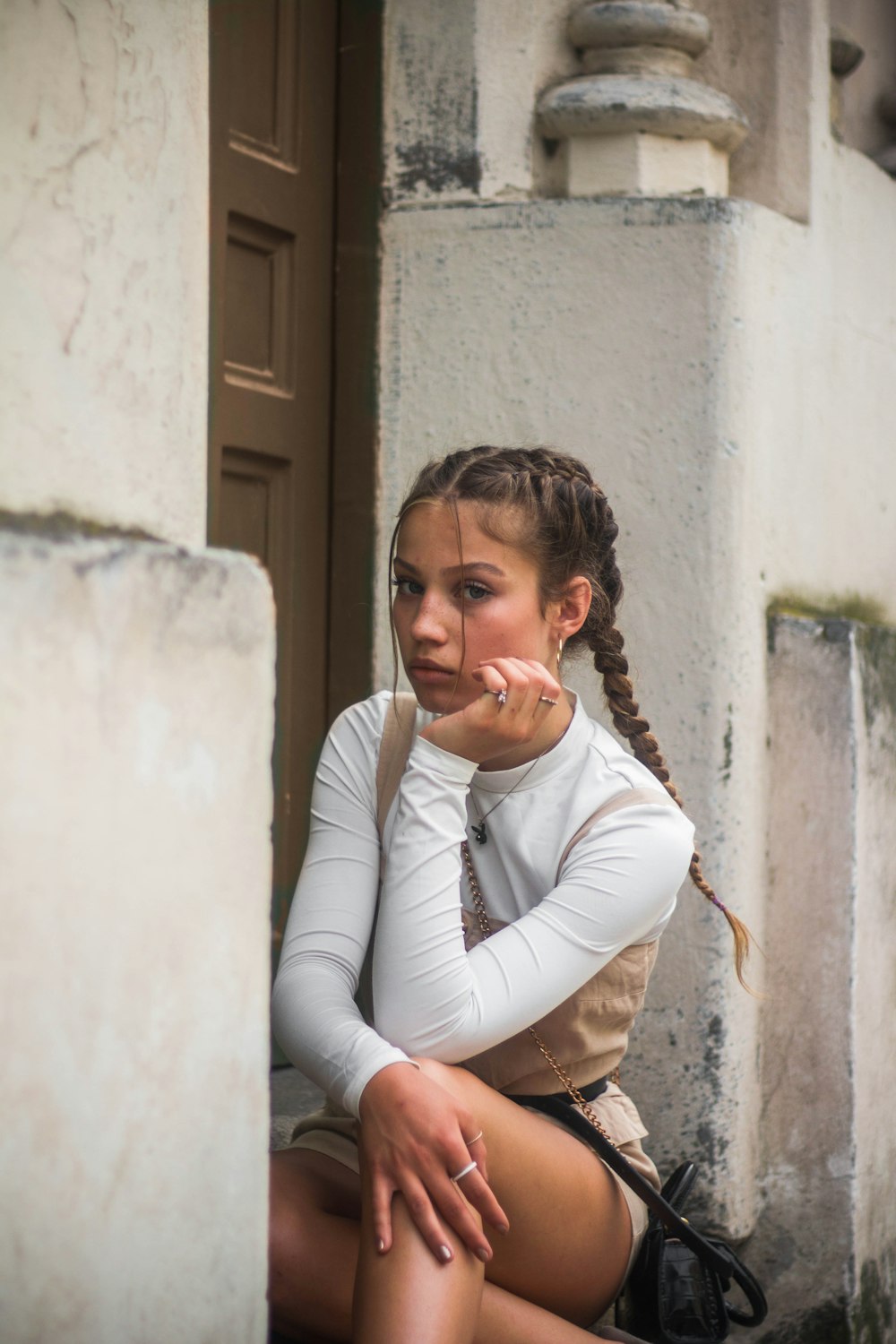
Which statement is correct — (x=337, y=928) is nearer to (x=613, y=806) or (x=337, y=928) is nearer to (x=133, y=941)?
(x=613, y=806)

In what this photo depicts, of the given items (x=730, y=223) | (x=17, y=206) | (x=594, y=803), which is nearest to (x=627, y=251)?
(x=730, y=223)

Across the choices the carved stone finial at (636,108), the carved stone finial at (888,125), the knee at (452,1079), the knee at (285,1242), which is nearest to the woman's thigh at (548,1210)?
the knee at (452,1079)

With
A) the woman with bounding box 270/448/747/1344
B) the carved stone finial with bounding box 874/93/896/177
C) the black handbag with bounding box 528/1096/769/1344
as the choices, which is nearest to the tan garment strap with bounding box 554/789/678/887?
the woman with bounding box 270/448/747/1344

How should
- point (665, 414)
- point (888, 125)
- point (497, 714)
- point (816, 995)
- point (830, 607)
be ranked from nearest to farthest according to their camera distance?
1. point (497, 714)
2. point (665, 414)
3. point (816, 995)
4. point (830, 607)
5. point (888, 125)

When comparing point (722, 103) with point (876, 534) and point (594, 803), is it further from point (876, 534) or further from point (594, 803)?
point (594, 803)

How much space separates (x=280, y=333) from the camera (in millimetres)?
2895

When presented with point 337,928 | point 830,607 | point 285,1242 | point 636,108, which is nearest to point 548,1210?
point 285,1242

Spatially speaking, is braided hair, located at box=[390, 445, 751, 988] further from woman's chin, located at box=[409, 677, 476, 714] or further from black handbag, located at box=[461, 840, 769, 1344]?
black handbag, located at box=[461, 840, 769, 1344]

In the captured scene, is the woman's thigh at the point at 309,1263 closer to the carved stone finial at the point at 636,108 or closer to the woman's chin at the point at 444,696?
the woman's chin at the point at 444,696

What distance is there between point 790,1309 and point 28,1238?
209 centimetres

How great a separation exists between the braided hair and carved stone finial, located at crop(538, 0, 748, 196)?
3.09 feet

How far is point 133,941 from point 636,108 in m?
2.11

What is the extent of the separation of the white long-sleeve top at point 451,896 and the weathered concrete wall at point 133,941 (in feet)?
1.27

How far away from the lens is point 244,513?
2.87 metres
